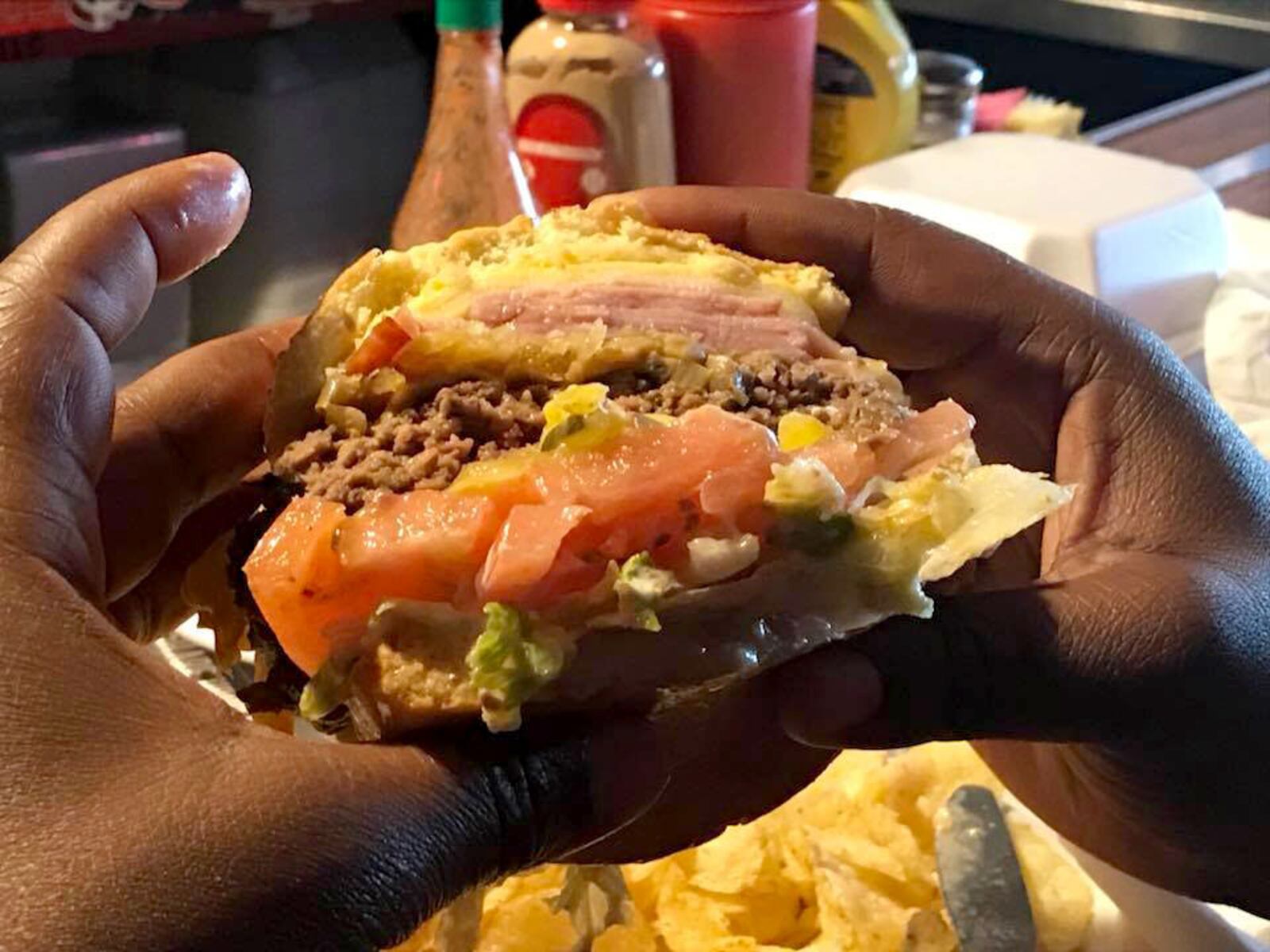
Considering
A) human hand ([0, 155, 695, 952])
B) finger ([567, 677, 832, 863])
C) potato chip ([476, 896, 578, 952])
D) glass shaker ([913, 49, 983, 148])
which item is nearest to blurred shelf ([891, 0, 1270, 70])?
glass shaker ([913, 49, 983, 148])

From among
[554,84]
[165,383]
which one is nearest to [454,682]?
[165,383]

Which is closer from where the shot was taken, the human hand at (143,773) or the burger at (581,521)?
the human hand at (143,773)

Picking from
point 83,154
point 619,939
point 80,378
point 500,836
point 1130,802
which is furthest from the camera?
point 83,154

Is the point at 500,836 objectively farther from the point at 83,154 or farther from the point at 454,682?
the point at 83,154

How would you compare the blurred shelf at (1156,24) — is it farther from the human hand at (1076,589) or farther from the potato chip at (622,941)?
the potato chip at (622,941)

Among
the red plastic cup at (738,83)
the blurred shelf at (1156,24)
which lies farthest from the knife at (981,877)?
the blurred shelf at (1156,24)

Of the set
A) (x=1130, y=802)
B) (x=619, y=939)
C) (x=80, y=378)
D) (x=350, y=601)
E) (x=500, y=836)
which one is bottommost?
(x=619, y=939)

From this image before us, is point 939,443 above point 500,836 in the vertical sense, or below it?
above
